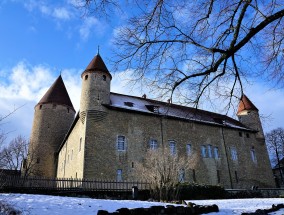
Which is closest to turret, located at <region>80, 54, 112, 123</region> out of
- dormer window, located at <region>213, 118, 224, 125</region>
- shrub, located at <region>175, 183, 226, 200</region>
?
shrub, located at <region>175, 183, 226, 200</region>

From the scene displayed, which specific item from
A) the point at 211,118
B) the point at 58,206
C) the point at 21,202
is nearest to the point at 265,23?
the point at 58,206

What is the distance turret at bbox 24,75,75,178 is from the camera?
99.3 ft

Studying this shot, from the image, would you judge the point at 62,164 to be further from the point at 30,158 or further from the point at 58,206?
the point at 58,206

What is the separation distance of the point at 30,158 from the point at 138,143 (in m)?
15.1

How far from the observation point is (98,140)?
20750mm

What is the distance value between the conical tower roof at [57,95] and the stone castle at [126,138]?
4 centimetres

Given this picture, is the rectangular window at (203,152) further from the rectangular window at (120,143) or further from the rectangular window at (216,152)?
the rectangular window at (120,143)

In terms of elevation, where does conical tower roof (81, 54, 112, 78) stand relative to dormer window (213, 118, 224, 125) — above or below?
above

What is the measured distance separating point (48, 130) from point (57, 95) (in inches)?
195

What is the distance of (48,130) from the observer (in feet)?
104

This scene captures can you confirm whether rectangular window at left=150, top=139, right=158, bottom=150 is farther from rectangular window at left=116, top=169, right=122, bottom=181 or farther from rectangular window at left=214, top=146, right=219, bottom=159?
rectangular window at left=214, top=146, right=219, bottom=159

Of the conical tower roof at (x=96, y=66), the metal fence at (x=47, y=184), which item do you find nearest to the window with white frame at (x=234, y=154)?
the metal fence at (x=47, y=184)

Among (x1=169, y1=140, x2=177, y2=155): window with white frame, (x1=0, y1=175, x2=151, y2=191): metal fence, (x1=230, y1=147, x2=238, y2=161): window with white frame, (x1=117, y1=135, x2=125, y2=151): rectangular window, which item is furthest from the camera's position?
(x1=230, y1=147, x2=238, y2=161): window with white frame

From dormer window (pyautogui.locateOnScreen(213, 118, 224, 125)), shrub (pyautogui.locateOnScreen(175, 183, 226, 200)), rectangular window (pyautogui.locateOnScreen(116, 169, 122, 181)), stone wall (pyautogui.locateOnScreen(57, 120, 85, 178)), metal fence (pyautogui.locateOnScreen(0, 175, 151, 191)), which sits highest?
dormer window (pyautogui.locateOnScreen(213, 118, 224, 125))
